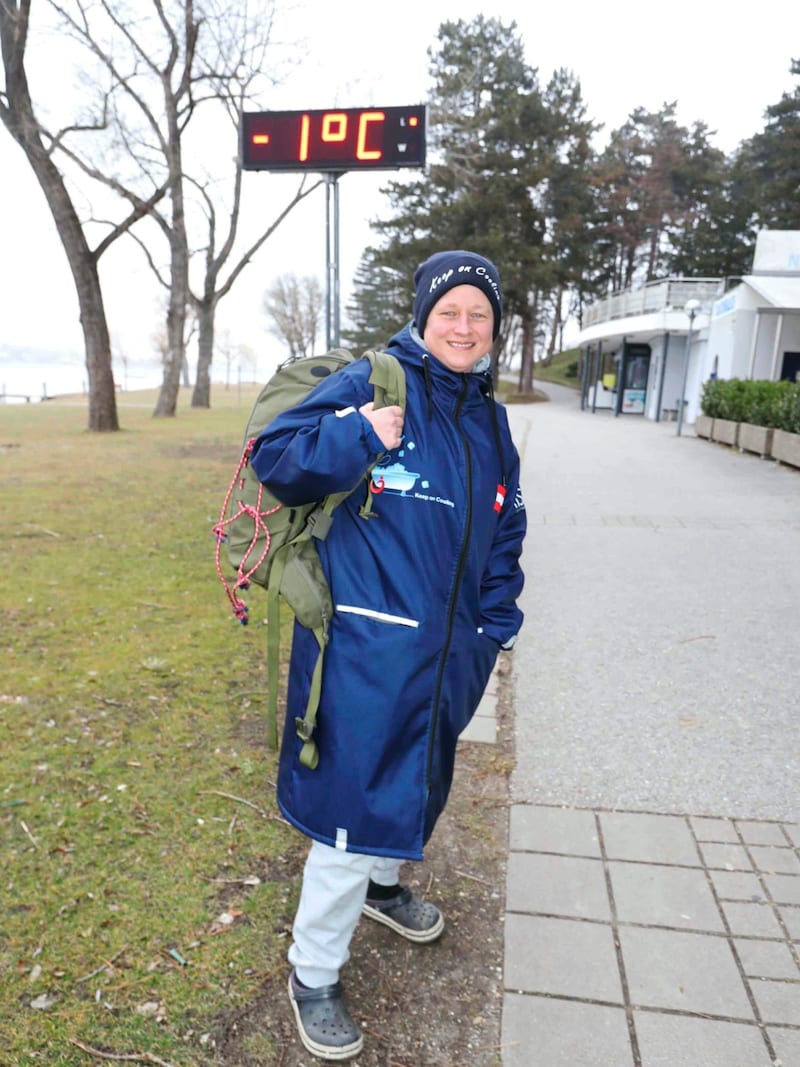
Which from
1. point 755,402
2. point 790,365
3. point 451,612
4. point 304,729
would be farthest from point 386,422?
point 790,365

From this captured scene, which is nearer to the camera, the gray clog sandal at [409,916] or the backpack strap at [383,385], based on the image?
the backpack strap at [383,385]

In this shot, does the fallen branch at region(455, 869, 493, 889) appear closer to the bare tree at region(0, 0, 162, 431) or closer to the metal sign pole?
the metal sign pole

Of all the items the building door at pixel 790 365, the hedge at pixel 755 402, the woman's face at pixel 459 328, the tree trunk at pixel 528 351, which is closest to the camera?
the woman's face at pixel 459 328

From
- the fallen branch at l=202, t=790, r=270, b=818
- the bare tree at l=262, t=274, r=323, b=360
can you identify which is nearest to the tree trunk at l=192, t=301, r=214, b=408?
the fallen branch at l=202, t=790, r=270, b=818

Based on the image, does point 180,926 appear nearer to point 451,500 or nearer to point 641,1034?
point 641,1034

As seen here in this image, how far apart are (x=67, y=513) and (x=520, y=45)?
139ft

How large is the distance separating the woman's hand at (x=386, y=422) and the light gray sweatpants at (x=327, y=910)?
1003 mm

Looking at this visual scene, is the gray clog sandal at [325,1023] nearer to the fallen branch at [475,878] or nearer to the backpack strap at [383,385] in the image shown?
the fallen branch at [475,878]

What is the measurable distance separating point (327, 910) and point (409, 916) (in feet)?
1.81

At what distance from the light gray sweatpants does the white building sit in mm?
18458

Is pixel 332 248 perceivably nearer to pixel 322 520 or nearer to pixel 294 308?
pixel 322 520

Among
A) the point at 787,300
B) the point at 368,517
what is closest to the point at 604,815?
the point at 368,517

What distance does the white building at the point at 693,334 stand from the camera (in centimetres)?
2262

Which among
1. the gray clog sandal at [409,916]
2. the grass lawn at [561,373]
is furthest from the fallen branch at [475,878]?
the grass lawn at [561,373]
